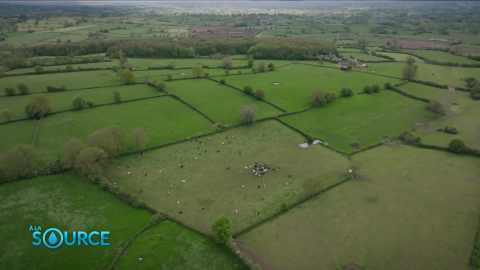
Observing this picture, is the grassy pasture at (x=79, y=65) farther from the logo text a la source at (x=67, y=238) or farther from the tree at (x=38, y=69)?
the logo text a la source at (x=67, y=238)

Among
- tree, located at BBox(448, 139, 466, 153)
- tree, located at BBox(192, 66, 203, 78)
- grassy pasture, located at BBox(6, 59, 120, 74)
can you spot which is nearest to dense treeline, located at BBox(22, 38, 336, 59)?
grassy pasture, located at BBox(6, 59, 120, 74)

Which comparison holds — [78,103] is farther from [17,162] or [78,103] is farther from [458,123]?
[458,123]

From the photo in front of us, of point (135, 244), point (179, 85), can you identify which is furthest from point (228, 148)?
point (179, 85)

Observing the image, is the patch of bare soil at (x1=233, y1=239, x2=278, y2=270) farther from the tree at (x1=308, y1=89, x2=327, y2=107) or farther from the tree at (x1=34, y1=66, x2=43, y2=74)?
the tree at (x1=34, y1=66, x2=43, y2=74)

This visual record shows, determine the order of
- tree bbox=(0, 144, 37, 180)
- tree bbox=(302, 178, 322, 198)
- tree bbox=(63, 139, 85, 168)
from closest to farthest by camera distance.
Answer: tree bbox=(302, 178, 322, 198), tree bbox=(0, 144, 37, 180), tree bbox=(63, 139, 85, 168)

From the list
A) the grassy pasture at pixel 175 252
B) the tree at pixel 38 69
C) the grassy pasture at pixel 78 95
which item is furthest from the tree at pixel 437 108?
the tree at pixel 38 69

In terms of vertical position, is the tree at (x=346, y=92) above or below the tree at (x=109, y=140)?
above

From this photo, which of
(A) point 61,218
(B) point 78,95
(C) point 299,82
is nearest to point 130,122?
(B) point 78,95
